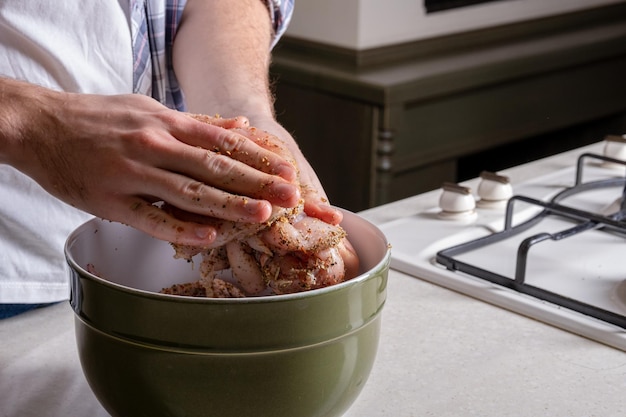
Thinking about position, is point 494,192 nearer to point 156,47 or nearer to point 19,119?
point 156,47

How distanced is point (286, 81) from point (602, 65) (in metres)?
1.05

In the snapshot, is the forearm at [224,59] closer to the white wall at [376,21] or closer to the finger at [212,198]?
the finger at [212,198]

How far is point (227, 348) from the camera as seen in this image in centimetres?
58

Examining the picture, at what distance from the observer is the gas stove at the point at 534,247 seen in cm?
90

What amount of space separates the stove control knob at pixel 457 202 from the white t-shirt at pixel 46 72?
41 cm

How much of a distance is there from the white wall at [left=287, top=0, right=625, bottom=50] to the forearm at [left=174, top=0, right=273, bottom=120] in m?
1.25

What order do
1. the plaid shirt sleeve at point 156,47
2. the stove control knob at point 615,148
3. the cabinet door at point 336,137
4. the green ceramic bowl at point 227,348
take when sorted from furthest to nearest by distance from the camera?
the cabinet door at point 336,137
the stove control knob at point 615,148
the plaid shirt sleeve at point 156,47
the green ceramic bowl at point 227,348

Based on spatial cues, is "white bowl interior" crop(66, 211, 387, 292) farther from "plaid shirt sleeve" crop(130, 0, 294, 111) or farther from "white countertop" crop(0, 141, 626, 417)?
"plaid shirt sleeve" crop(130, 0, 294, 111)

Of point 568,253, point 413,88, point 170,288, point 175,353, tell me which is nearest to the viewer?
point 175,353

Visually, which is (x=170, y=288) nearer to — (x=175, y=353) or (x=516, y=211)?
(x=175, y=353)

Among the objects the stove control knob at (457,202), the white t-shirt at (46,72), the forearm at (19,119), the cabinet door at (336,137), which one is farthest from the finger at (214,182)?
the cabinet door at (336,137)

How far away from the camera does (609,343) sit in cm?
84

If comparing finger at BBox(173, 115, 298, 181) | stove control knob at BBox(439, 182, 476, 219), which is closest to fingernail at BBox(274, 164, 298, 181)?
finger at BBox(173, 115, 298, 181)

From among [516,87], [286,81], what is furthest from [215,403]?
[516,87]
